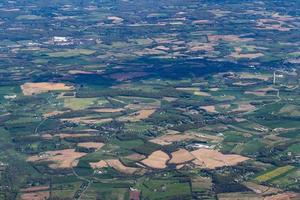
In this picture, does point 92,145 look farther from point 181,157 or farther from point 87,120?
point 181,157

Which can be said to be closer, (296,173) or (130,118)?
(296,173)

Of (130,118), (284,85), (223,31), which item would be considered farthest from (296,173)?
(223,31)

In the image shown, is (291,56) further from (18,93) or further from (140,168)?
(140,168)

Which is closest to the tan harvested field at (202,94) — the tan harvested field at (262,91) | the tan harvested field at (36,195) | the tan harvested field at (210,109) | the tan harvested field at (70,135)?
the tan harvested field at (262,91)

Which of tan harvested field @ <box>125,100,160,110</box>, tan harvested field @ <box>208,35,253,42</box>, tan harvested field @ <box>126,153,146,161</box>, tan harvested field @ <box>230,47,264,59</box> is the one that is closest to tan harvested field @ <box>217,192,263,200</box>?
tan harvested field @ <box>126,153,146,161</box>

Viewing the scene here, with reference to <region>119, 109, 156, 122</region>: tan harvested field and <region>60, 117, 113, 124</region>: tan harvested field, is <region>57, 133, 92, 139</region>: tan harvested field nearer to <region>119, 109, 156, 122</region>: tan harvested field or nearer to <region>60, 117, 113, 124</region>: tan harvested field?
<region>60, 117, 113, 124</region>: tan harvested field
